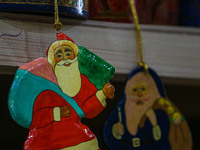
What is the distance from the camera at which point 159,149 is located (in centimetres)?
48

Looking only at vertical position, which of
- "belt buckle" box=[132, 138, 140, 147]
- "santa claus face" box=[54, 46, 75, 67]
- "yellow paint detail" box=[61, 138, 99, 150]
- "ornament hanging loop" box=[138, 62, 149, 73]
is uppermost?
"santa claus face" box=[54, 46, 75, 67]

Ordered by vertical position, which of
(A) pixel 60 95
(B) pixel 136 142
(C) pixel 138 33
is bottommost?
(B) pixel 136 142

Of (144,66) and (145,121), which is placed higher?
(144,66)

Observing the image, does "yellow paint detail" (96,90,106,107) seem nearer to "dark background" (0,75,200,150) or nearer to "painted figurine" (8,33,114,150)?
"painted figurine" (8,33,114,150)

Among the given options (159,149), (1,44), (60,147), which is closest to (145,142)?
(159,149)

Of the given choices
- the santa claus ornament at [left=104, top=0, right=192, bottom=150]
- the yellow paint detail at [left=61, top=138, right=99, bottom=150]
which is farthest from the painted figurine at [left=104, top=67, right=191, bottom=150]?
the yellow paint detail at [left=61, top=138, right=99, bottom=150]

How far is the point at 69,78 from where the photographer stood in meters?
0.34

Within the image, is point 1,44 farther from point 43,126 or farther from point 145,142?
point 145,142

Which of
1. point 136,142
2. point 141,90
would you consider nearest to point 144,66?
point 141,90

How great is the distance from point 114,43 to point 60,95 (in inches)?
7.2

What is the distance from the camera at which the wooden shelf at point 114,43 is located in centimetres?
38

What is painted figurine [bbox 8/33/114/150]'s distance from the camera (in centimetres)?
32

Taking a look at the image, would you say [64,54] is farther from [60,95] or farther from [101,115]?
[101,115]

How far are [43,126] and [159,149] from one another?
0.83ft
